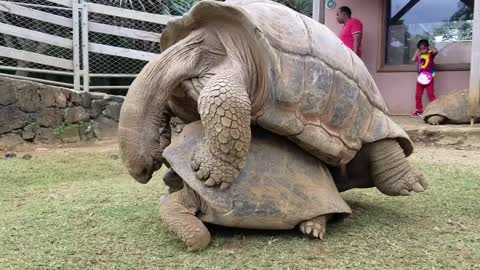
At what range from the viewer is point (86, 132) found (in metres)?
7.21

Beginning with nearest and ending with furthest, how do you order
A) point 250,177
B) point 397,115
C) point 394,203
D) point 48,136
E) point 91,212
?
point 250,177
point 91,212
point 394,203
point 48,136
point 397,115

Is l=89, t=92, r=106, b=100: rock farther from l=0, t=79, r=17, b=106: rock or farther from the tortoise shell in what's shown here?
the tortoise shell

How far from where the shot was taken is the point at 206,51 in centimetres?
229

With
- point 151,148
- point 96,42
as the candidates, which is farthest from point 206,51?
point 96,42

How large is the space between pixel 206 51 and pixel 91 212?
4.04 ft

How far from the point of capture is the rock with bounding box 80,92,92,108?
7246mm

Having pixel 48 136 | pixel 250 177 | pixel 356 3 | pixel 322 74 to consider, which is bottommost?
pixel 48 136

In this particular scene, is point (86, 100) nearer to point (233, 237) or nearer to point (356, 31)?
point (356, 31)

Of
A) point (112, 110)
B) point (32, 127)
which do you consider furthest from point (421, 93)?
point (32, 127)

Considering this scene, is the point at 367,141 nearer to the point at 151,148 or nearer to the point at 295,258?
the point at 295,258

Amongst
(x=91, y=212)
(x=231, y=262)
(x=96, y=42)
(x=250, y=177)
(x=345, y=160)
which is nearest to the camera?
(x=231, y=262)

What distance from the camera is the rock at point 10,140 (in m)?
6.38

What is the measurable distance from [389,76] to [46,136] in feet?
17.4

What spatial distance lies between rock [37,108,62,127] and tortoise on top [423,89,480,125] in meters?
5.19
